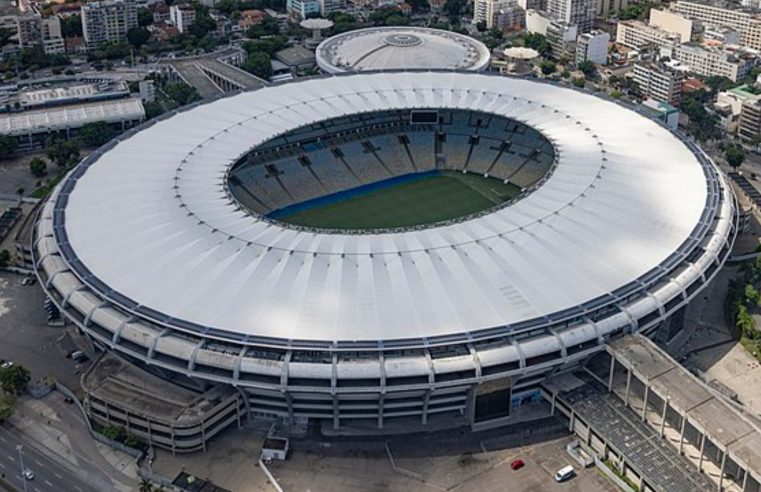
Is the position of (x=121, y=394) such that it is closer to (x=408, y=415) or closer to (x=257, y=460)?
(x=257, y=460)

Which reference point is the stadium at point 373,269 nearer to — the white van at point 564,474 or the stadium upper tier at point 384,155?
the stadium upper tier at point 384,155

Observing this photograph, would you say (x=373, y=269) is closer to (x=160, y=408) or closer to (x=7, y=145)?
(x=160, y=408)

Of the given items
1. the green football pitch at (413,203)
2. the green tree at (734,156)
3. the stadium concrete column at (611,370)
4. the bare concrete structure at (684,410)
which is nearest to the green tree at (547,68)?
the green tree at (734,156)

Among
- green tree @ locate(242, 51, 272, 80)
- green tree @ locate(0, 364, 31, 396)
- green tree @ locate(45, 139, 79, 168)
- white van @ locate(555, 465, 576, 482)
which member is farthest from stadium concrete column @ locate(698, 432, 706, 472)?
green tree @ locate(242, 51, 272, 80)

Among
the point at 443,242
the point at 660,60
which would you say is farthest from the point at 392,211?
the point at 660,60

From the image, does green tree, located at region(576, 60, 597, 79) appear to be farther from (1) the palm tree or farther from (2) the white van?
(1) the palm tree

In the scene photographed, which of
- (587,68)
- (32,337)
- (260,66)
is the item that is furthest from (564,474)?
(260,66)
